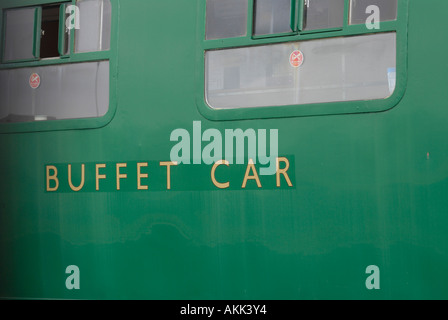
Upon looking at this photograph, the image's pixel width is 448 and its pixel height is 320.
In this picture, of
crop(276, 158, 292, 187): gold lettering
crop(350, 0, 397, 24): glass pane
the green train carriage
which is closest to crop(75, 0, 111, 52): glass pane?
the green train carriage

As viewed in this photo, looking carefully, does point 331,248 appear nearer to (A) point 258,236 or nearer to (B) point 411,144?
(A) point 258,236

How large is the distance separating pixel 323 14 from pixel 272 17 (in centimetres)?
29

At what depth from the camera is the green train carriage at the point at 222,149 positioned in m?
3.32

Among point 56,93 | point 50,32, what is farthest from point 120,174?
point 50,32

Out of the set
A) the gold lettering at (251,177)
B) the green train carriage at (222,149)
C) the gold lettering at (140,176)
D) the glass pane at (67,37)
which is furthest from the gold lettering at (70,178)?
the gold lettering at (251,177)

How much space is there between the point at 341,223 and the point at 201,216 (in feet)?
2.65

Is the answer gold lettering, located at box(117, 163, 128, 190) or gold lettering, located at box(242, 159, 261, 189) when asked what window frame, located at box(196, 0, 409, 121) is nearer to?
gold lettering, located at box(242, 159, 261, 189)

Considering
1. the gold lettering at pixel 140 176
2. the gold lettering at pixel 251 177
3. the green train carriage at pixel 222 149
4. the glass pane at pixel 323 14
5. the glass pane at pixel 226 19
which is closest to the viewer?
the green train carriage at pixel 222 149

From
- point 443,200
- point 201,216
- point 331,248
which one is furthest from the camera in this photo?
point 201,216

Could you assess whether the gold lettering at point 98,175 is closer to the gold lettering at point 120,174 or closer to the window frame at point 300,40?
the gold lettering at point 120,174

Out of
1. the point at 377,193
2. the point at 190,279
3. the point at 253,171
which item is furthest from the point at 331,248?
the point at 190,279

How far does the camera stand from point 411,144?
329 cm

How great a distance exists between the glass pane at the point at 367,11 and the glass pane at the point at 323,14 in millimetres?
64

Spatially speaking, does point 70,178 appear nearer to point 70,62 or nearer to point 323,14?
point 70,62
